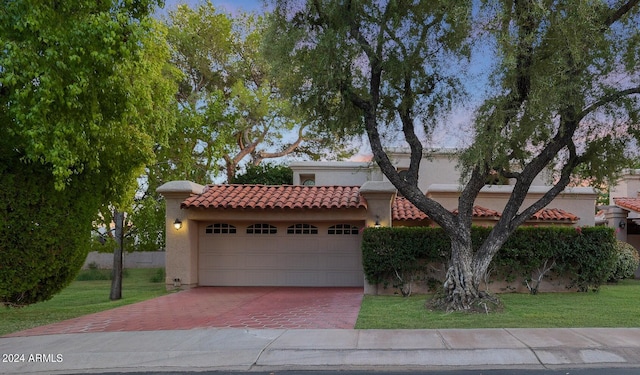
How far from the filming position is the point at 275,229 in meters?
16.9

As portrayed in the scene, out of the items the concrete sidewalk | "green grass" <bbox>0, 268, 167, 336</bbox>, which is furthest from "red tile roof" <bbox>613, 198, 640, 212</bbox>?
"green grass" <bbox>0, 268, 167, 336</bbox>

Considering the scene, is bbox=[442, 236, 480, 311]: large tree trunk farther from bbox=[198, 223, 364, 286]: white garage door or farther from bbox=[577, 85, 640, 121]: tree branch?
bbox=[198, 223, 364, 286]: white garage door

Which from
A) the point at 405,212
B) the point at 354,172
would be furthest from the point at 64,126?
the point at 354,172

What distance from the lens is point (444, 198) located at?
1939 centimetres

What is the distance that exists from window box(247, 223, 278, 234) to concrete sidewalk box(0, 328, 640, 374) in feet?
27.6

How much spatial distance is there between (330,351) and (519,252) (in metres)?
8.50

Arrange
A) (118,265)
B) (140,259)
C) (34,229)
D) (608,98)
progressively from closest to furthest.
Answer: (34,229)
(608,98)
(118,265)
(140,259)

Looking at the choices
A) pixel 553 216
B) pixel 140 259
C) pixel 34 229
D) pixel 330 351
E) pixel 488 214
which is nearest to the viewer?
pixel 330 351

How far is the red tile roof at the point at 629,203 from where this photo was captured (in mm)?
19733

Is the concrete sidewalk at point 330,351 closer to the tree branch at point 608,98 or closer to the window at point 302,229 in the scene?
the tree branch at point 608,98

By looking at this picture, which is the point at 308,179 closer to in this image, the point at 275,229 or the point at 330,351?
the point at 275,229

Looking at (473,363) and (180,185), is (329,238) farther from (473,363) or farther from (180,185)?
(473,363)

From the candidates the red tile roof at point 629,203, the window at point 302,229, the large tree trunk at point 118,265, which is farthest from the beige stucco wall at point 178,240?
the red tile roof at point 629,203

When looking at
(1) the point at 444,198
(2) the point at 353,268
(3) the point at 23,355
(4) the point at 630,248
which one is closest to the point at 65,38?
(3) the point at 23,355
